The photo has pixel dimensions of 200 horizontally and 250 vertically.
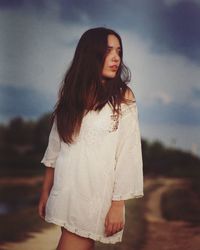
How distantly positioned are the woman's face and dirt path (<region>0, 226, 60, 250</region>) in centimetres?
75

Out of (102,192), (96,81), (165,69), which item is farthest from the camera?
(165,69)

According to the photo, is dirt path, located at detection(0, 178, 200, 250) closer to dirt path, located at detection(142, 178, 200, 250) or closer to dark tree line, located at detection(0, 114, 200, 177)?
dirt path, located at detection(142, 178, 200, 250)

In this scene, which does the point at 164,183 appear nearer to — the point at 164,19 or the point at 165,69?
the point at 165,69

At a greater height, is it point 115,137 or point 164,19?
point 164,19

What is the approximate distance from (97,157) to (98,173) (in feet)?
0.15

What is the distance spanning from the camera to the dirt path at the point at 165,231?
1729mm

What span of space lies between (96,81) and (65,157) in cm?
26

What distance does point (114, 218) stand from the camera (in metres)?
1.19

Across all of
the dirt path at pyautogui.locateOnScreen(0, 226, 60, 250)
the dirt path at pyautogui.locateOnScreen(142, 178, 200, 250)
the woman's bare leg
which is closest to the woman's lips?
the woman's bare leg

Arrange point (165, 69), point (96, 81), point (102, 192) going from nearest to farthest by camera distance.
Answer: point (102, 192) < point (96, 81) < point (165, 69)

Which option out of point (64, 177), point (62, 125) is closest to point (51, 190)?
point (64, 177)

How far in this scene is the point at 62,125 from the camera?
133 cm

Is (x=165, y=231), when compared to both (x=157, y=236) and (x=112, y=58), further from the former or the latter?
(x=112, y=58)

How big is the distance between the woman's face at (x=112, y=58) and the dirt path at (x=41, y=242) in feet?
2.45
